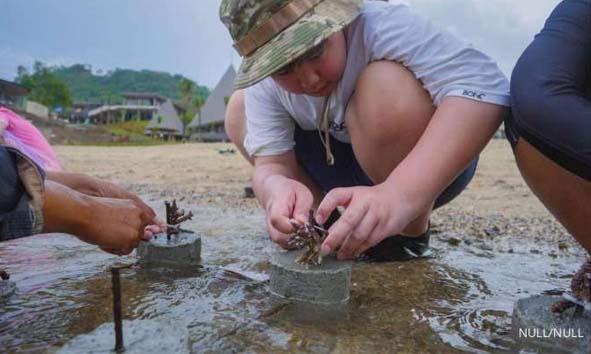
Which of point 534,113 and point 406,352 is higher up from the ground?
point 534,113

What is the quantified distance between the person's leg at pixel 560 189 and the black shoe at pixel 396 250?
28.1 inches

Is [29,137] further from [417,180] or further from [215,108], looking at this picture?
[215,108]

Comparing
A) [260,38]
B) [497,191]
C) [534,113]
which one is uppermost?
[260,38]

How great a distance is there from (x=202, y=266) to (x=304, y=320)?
0.72 m

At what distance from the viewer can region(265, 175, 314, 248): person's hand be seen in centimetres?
178

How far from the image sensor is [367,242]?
1632mm

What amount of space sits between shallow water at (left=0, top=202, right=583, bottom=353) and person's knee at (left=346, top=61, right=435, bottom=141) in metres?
0.57

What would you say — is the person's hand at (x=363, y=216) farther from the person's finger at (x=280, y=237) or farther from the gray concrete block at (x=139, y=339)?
the gray concrete block at (x=139, y=339)

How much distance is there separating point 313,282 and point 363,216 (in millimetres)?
315

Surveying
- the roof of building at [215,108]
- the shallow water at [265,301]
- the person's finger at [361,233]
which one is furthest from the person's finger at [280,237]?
the roof of building at [215,108]

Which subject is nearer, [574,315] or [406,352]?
[406,352]

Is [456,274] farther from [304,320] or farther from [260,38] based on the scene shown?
[260,38]

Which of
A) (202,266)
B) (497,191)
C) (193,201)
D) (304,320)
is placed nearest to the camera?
(304,320)

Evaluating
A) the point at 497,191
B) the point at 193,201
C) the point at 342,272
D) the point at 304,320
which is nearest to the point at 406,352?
the point at 304,320
